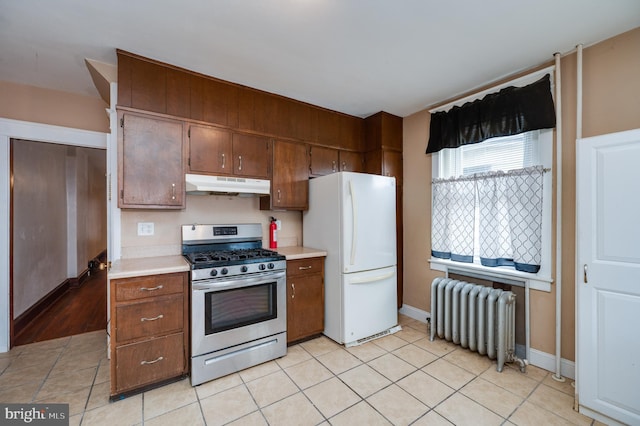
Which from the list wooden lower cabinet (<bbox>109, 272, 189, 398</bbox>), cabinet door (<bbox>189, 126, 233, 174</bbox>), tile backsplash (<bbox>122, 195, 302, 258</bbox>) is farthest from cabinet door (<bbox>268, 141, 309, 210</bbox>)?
wooden lower cabinet (<bbox>109, 272, 189, 398</bbox>)

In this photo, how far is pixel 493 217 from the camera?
2.63 meters

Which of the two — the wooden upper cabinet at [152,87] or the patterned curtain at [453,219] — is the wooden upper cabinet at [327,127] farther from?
the wooden upper cabinet at [152,87]

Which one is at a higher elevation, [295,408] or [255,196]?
[255,196]

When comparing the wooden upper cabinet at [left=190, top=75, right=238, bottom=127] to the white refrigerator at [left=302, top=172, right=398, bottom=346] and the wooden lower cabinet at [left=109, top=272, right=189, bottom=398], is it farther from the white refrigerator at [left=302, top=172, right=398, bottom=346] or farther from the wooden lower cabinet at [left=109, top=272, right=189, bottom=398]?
the wooden lower cabinet at [left=109, top=272, right=189, bottom=398]

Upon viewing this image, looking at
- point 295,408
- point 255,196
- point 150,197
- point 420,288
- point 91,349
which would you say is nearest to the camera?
point 295,408

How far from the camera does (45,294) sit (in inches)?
150

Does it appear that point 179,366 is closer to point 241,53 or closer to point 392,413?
point 392,413

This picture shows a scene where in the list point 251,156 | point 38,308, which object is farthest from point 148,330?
point 38,308

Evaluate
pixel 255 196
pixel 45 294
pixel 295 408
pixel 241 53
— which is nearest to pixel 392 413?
pixel 295 408

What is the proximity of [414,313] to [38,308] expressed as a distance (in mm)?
4849

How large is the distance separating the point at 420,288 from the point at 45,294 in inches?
202

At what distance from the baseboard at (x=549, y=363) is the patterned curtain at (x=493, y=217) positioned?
2.37 feet

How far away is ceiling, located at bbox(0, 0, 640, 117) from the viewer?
1729mm

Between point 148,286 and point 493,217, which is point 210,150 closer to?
point 148,286
